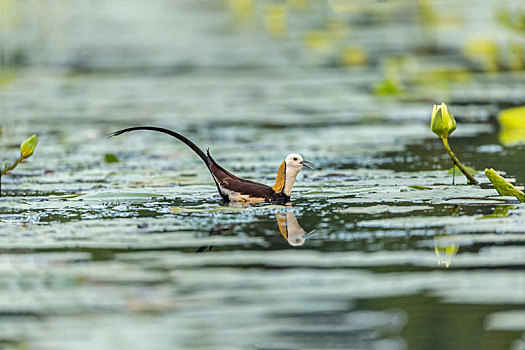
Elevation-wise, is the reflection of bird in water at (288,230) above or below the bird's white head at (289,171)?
below

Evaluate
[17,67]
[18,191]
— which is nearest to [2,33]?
[17,67]

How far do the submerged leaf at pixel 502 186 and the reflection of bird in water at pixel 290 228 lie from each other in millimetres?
1201

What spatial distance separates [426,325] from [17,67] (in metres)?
14.0

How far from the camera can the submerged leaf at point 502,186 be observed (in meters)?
6.11

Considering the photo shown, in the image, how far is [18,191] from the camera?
7410 millimetres

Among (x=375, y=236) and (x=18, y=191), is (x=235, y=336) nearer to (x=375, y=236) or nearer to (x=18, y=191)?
(x=375, y=236)

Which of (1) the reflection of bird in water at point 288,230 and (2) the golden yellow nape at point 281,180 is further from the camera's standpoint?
(2) the golden yellow nape at point 281,180

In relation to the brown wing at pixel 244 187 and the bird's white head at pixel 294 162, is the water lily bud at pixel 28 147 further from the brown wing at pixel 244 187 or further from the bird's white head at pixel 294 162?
the bird's white head at pixel 294 162

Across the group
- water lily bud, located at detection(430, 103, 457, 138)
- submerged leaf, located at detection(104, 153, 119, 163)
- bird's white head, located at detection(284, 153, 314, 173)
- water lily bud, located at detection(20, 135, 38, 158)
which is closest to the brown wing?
bird's white head, located at detection(284, 153, 314, 173)

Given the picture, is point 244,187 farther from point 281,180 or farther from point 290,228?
point 290,228

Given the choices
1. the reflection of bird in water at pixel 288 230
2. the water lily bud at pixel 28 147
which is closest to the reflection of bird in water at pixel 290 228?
the reflection of bird in water at pixel 288 230

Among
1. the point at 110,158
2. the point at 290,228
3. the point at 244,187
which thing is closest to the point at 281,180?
the point at 244,187

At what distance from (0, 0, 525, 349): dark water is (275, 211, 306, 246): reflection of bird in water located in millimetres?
16

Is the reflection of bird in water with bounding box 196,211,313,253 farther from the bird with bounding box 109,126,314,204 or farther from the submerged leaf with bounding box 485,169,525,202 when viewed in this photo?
the submerged leaf with bounding box 485,169,525,202
